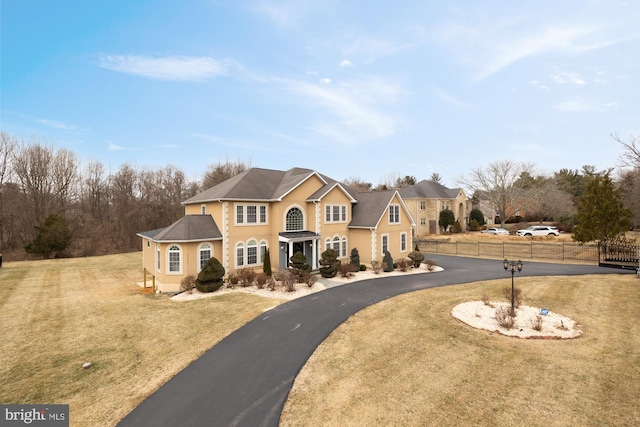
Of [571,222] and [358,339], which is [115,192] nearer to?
[358,339]

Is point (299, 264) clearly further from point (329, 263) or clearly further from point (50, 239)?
point (50, 239)

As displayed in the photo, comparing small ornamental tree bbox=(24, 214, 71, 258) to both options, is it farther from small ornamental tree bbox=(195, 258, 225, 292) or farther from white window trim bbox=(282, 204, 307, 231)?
white window trim bbox=(282, 204, 307, 231)

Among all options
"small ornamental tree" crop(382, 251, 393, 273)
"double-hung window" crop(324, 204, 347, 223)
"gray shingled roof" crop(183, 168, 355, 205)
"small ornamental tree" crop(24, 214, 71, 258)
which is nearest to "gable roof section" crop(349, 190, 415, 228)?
"double-hung window" crop(324, 204, 347, 223)

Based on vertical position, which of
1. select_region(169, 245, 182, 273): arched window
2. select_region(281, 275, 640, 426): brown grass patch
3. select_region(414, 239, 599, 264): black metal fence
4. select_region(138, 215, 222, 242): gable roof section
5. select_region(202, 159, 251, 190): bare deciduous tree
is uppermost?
select_region(202, 159, 251, 190): bare deciduous tree

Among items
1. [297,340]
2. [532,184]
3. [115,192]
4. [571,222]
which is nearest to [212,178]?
[115,192]

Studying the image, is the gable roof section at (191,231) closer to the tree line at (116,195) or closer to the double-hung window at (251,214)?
the double-hung window at (251,214)
